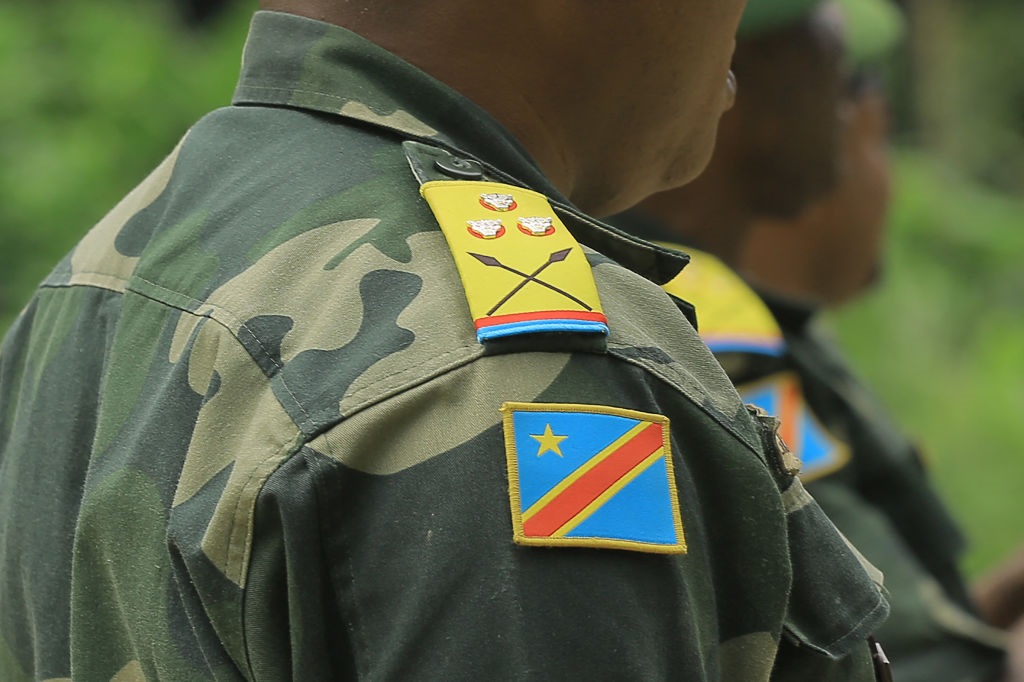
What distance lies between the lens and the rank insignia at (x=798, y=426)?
199cm

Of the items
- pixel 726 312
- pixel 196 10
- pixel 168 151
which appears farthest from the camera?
pixel 196 10

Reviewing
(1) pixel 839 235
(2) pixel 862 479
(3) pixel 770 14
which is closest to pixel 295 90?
(3) pixel 770 14

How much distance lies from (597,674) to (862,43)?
2.21m

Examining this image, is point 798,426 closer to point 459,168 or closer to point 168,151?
point 459,168

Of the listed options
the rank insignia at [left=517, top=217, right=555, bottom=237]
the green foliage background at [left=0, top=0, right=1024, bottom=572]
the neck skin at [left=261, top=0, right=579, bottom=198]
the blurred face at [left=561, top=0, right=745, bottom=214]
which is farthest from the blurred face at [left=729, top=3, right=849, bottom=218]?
the green foliage background at [left=0, top=0, right=1024, bottom=572]

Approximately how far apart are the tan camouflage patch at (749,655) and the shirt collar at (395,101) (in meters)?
0.26

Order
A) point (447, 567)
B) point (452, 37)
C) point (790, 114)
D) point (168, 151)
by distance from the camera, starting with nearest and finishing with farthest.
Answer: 1. point (447, 567)
2. point (452, 37)
3. point (790, 114)
4. point (168, 151)

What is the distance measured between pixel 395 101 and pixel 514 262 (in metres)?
0.18

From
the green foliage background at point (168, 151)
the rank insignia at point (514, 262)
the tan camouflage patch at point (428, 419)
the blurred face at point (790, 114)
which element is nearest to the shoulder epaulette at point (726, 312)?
the blurred face at point (790, 114)

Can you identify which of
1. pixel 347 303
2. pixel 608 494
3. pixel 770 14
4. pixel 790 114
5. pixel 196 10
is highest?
pixel 347 303

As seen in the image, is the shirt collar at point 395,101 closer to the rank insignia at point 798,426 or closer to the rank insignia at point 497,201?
the rank insignia at point 497,201

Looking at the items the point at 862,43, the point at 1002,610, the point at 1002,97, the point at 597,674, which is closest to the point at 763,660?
the point at 597,674

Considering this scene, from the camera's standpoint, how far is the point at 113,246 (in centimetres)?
99

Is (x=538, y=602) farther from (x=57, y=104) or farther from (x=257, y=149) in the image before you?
(x=57, y=104)
